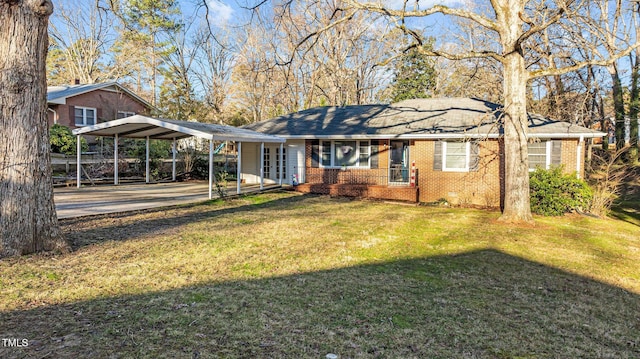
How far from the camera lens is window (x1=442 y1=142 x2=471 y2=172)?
14641 millimetres

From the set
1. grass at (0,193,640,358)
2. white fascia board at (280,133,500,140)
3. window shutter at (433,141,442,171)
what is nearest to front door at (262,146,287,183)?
white fascia board at (280,133,500,140)

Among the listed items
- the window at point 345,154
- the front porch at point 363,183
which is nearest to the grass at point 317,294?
the front porch at point 363,183

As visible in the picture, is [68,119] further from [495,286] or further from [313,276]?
[495,286]

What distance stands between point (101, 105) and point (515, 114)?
26.1 meters

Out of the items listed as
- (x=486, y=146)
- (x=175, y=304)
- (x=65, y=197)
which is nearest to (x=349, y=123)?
(x=486, y=146)

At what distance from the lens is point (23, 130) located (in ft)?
18.8

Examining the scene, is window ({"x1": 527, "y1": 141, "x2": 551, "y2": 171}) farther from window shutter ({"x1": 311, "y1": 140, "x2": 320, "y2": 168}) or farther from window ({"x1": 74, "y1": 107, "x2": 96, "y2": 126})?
window ({"x1": 74, "y1": 107, "x2": 96, "y2": 126})

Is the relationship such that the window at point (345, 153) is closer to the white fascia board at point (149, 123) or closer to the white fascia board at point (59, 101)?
the white fascia board at point (149, 123)

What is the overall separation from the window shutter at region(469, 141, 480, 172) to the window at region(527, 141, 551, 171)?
1.76 metres

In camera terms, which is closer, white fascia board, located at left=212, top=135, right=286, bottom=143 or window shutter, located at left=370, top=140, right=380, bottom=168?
white fascia board, located at left=212, top=135, right=286, bottom=143

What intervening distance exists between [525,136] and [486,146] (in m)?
4.25

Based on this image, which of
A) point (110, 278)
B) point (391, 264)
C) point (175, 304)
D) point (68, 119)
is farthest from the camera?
point (68, 119)

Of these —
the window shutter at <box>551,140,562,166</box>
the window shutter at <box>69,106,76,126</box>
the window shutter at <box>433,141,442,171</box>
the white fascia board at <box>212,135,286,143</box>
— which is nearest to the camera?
the white fascia board at <box>212,135,286,143</box>

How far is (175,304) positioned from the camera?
420 centimetres
